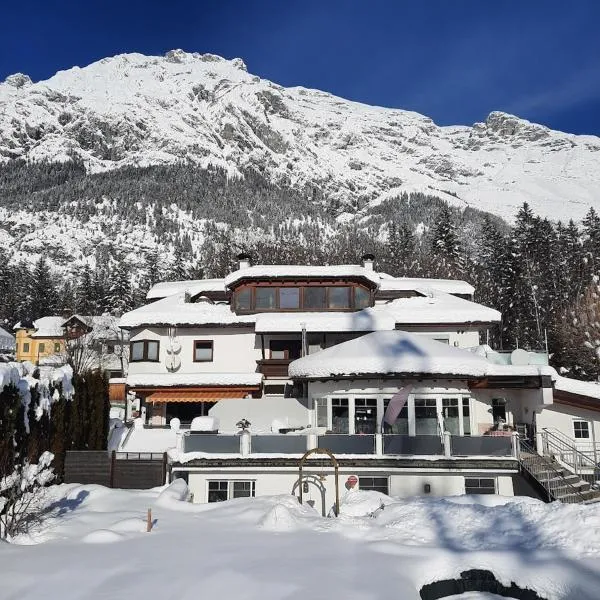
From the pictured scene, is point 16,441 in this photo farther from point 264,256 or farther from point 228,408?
point 264,256

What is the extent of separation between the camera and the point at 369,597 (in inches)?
341

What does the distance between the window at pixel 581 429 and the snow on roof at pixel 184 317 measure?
620 inches

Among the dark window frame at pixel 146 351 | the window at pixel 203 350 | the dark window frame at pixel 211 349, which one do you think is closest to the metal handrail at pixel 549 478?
the dark window frame at pixel 211 349

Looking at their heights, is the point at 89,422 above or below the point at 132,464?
above

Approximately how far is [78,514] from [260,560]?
6341mm

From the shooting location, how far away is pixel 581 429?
23172 millimetres

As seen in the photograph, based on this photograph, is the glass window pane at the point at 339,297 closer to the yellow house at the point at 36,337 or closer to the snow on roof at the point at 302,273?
the snow on roof at the point at 302,273

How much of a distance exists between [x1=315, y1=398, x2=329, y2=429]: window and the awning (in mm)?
7915

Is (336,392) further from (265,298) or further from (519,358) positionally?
(265,298)

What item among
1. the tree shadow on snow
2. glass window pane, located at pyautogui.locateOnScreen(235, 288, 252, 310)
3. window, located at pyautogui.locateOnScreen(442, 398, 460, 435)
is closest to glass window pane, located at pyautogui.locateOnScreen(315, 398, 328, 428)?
window, located at pyautogui.locateOnScreen(442, 398, 460, 435)

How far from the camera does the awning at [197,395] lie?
28.9 metres

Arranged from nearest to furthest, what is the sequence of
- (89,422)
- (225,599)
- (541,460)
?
(225,599)
(541,460)
(89,422)

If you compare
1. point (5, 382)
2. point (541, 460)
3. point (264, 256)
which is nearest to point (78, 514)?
point (5, 382)

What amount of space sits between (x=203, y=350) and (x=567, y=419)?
700 inches
